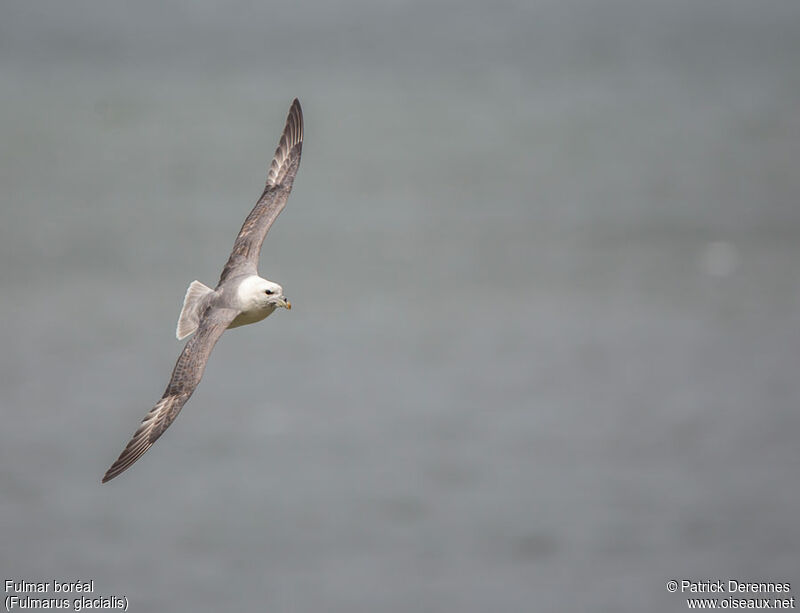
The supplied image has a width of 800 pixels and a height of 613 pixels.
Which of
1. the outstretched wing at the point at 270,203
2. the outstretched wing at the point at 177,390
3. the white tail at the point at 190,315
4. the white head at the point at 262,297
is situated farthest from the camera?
the outstretched wing at the point at 270,203

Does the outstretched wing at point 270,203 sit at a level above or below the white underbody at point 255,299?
above

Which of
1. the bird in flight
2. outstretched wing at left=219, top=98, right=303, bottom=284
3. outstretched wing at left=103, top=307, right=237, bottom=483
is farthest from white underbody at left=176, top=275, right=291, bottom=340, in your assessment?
outstretched wing at left=219, top=98, right=303, bottom=284

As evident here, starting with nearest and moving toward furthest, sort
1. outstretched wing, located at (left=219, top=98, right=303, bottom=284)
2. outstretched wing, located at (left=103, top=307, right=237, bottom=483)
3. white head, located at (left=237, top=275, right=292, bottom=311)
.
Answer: outstretched wing, located at (left=103, top=307, right=237, bottom=483) → white head, located at (left=237, top=275, right=292, bottom=311) → outstretched wing, located at (left=219, top=98, right=303, bottom=284)

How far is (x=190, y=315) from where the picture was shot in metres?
12.9

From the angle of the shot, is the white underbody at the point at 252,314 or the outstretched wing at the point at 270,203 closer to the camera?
the white underbody at the point at 252,314

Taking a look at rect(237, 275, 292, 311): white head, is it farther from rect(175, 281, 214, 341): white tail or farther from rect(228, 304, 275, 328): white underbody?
rect(175, 281, 214, 341): white tail

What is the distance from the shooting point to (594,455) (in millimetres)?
81062

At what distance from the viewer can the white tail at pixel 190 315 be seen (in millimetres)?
12738

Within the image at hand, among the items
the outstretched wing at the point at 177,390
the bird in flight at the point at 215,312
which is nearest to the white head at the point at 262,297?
the bird in flight at the point at 215,312

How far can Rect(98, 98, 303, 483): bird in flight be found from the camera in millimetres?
11516

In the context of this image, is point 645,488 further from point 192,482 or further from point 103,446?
point 103,446

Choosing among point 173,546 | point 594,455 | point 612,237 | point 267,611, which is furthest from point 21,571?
point 612,237

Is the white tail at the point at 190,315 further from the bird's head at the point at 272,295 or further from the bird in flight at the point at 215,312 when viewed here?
the bird's head at the point at 272,295

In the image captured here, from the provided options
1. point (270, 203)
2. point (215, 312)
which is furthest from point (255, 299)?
point (270, 203)
